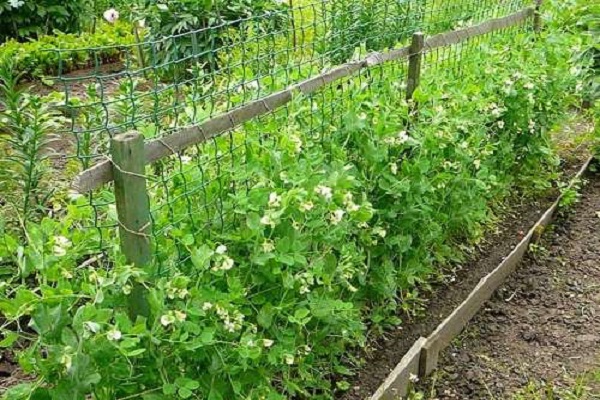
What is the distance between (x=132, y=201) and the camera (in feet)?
6.55

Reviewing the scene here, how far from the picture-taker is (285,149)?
8.20 ft

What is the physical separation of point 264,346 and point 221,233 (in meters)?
0.38

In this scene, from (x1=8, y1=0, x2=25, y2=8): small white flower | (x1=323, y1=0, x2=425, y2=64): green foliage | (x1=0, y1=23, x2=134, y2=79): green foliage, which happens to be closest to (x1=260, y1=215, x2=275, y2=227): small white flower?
(x1=323, y1=0, x2=425, y2=64): green foliage

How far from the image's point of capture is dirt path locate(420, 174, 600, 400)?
316 cm

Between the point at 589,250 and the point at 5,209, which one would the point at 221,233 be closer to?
the point at 5,209

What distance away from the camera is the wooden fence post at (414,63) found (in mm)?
3628

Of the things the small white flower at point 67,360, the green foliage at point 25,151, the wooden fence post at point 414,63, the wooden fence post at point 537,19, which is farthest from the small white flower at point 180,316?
the wooden fence post at point 537,19

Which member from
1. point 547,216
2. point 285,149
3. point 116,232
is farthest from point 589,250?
point 116,232

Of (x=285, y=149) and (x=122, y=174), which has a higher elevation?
(x=122, y=174)

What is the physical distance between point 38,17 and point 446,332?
7.20m

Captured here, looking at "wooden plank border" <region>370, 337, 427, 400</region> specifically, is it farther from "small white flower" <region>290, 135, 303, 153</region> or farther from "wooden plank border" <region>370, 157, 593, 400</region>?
"small white flower" <region>290, 135, 303, 153</region>

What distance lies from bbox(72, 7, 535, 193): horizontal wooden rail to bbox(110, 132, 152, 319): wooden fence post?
0.14 ft

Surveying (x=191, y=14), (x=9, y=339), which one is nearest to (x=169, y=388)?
(x=9, y=339)

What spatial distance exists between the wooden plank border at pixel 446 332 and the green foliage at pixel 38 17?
6.43 meters
